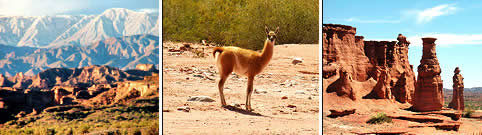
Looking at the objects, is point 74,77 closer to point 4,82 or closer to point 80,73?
point 80,73

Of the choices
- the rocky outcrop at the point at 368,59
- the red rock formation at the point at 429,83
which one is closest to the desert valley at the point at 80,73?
the rocky outcrop at the point at 368,59

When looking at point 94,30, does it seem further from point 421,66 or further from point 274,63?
point 421,66

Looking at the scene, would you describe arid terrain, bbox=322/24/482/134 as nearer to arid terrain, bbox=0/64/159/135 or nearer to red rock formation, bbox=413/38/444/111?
red rock formation, bbox=413/38/444/111

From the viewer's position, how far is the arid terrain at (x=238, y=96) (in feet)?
16.4

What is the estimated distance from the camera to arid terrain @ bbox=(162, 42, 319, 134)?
197 inches

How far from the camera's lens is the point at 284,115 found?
5.29 meters

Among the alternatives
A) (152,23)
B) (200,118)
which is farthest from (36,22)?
(200,118)

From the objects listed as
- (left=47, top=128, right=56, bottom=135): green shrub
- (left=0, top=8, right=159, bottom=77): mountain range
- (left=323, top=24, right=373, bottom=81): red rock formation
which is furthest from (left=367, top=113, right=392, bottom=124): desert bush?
(left=47, top=128, right=56, bottom=135): green shrub

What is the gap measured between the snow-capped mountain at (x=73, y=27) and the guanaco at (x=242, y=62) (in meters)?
1.12

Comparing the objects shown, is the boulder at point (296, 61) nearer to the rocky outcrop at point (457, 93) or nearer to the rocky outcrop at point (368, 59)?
the rocky outcrop at point (368, 59)

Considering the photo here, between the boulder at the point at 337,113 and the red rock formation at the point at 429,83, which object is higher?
the red rock formation at the point at 429,83

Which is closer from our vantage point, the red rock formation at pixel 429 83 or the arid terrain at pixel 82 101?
the arid terrain at pixel 82 101

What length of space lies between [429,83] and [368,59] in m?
2.17

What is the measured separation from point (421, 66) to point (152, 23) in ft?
32.1
